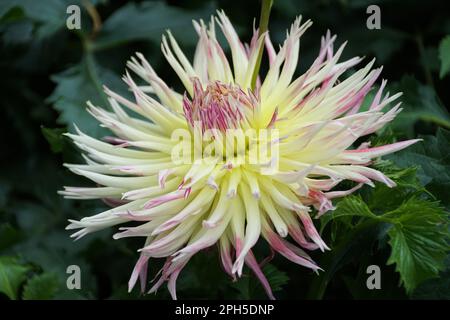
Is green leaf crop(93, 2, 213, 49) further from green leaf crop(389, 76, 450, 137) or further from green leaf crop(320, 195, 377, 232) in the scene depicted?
green leaf crop(320, 195, 377, 232)

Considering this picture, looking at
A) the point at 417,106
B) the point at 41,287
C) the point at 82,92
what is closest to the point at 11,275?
the point at 41,287

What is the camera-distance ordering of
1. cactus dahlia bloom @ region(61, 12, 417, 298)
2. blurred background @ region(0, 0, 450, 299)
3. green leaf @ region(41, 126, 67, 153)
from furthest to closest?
green leaf @ region(41, 126, 67, 153) < blurred background @ region(0, 0, 450, 299) < cactus dahlia bloom @ region(61, 12, 417, 298)

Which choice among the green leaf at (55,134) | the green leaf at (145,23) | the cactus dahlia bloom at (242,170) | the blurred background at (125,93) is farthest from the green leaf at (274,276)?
the green leaf at (145,23)

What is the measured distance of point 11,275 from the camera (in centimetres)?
102

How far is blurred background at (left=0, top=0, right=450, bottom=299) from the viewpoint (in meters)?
0.91

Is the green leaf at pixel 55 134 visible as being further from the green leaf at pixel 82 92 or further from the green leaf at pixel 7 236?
the green leaf at pixel 7 236

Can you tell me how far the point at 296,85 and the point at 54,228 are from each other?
2.27 ft

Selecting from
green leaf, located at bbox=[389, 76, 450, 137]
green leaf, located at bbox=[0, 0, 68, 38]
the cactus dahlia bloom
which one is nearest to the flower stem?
the cactus dahlia bloom

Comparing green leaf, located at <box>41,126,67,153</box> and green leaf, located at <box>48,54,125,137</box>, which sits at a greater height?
green leaf, located at <box>48,54,125,137</box>

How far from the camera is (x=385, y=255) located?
34.7 inches

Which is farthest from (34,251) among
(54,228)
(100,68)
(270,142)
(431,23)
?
(431,23)

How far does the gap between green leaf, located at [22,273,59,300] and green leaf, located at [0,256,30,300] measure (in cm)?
2

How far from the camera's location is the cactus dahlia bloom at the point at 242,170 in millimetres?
757
